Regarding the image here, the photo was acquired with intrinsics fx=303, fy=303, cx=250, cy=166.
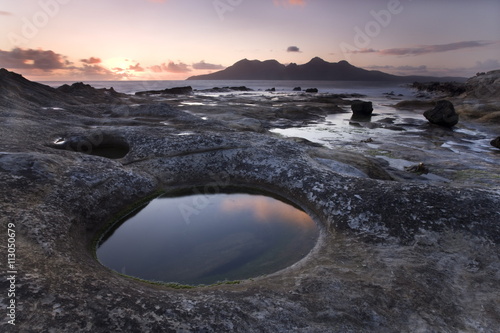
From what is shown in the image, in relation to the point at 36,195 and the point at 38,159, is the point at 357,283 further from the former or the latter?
the point at 38,159

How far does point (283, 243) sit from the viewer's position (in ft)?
50.1

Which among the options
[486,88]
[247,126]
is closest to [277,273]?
[247,126]

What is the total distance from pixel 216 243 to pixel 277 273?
385 centimetres

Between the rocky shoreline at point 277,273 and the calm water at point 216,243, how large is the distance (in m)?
0.99

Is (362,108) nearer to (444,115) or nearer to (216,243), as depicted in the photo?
(444,115)

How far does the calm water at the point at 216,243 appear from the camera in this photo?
13164mm

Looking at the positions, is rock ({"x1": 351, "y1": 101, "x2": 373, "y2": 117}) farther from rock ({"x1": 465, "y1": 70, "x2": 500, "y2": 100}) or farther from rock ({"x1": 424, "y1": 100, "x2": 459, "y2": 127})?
rock ({"x1": 465, "y1": 70, "x2": 500, "y2": 100})

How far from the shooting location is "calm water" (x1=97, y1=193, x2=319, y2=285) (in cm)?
1316

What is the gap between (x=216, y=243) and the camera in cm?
1520

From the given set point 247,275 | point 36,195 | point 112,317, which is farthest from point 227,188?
point 112,317

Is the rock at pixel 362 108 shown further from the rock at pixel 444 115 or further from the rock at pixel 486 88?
the rock at pixel 486 88

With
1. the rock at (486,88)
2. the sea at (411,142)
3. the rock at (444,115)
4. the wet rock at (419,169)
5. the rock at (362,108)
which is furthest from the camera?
the rock at (486,88)

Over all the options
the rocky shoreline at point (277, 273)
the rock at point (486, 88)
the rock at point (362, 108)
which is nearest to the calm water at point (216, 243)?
the rocky shoreline at point (277, 273)

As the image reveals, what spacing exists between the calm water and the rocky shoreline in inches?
38.9
